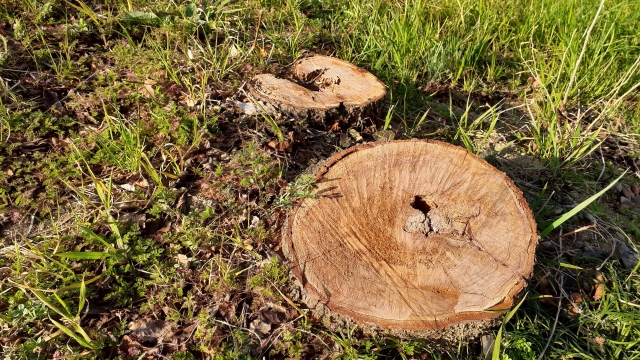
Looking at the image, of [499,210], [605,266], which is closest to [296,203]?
[499,210]

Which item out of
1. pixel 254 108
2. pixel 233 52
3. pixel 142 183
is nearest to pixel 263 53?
pixel 233 52

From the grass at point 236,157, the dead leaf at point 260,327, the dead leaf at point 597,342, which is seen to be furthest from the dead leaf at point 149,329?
the dead leaf at point 597,342

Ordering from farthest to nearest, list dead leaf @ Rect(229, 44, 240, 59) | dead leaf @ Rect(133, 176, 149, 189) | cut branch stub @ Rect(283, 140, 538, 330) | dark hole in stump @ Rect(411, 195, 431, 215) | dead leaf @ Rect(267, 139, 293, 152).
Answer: dead leaf @ Rect(229, 44, 240, 59) < dead leaf @ Rect(267, 139, 293, 152) < dead leaf @ Rect(133, 176, 149, 189) < dark hole in stump @ Rect(411, 195, 431, 215) < cut branch stub @ Rect(283, 140, 538, 330)

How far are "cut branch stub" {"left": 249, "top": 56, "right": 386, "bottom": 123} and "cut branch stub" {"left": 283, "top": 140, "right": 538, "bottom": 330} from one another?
0.56m

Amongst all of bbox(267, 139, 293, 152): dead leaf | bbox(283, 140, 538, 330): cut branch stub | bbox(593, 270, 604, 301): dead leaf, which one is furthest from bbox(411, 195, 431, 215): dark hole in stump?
bbox(593, 270, 604, 301): dead leaf

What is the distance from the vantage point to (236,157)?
2504 mm

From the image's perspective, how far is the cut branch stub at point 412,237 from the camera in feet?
5.76

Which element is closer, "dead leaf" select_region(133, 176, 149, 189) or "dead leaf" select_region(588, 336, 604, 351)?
"dead leaf" select_region(588, 336, 604, 351)

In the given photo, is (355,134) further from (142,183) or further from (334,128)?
(142,183)

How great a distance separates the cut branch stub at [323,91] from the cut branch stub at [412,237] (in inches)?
21.9

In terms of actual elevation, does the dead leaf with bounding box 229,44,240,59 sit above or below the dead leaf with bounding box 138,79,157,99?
above

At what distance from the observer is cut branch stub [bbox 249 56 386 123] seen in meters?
2.60

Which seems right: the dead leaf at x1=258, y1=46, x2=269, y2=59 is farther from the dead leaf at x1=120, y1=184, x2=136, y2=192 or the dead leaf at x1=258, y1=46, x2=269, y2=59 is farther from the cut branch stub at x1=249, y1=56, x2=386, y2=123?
the dead leaf at x1=120, y1=184, x2=136, y2=192

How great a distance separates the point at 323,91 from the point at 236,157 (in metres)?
0.67
